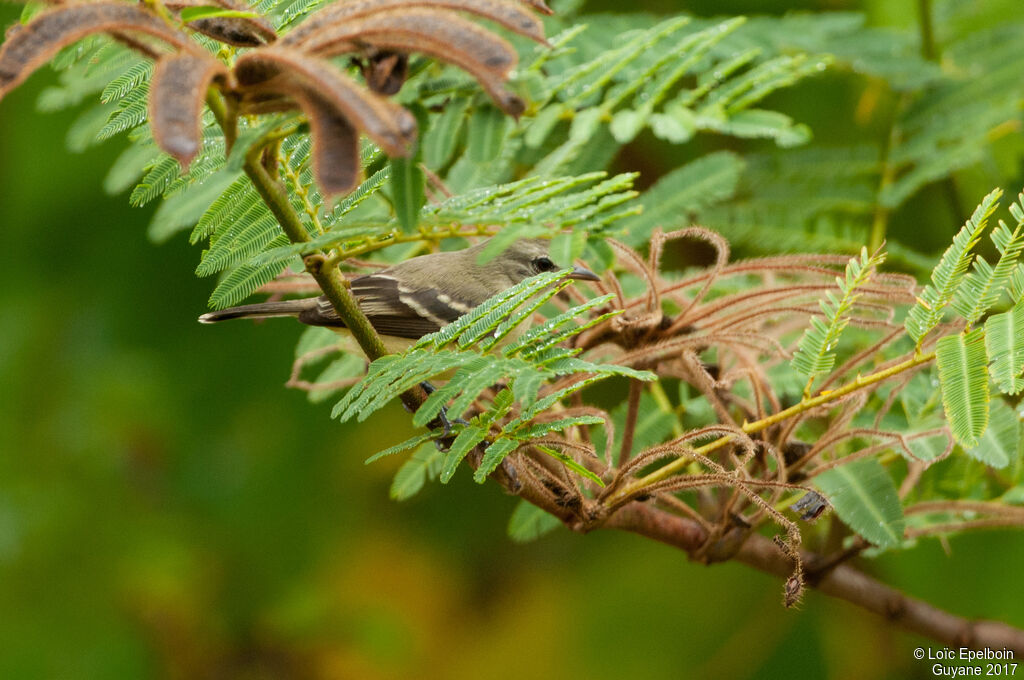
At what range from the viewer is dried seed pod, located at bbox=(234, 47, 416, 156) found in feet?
4.13

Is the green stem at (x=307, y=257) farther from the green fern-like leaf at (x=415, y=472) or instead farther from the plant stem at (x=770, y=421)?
the green fern-like leaf at (x=415, y=472)

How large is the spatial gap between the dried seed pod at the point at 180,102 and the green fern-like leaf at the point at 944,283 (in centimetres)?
151

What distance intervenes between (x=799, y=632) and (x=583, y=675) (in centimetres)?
98

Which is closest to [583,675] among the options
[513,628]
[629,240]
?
[513,628]

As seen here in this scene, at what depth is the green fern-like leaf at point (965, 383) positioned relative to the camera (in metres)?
2.08

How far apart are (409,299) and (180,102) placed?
2372 millimetres

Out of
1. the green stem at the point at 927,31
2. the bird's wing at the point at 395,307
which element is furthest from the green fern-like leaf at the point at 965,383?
the green stem at the point at 927,31

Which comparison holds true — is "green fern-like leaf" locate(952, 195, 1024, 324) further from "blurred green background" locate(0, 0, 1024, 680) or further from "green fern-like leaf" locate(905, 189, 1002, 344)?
"blurred green background" locate(0, 0, 1024, 680)

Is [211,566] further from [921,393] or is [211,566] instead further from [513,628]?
[921,393]

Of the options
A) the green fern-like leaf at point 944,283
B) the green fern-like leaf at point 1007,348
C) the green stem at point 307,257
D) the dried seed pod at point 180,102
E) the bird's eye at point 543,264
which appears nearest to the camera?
the dried seed pod at point 180,102

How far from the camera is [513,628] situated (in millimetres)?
4734

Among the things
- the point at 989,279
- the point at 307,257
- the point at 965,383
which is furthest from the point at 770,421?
the point at 307,257

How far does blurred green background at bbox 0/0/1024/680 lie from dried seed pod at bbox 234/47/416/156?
Result: 312 centimetres

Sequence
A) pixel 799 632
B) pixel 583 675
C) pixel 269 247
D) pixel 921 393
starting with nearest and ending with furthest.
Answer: pixel 269 247
pixel 921 393
pixel 799 632
pixel 583 675
